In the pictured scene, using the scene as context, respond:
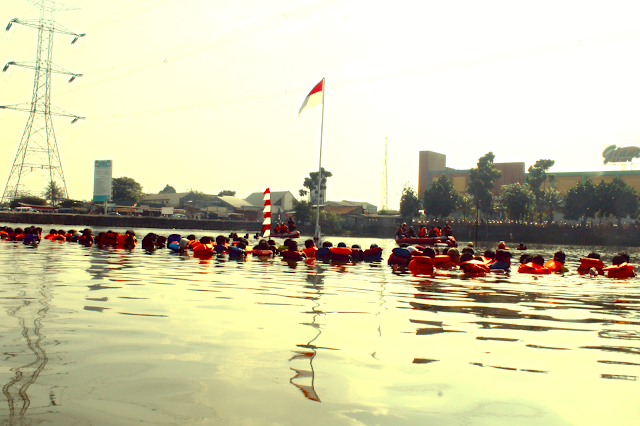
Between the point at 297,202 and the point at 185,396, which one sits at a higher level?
the point at 297,202

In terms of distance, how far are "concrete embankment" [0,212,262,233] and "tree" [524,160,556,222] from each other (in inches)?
2174

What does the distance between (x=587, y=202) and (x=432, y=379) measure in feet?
296

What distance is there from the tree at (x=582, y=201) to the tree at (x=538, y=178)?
7919 mm

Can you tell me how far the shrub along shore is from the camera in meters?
77.8

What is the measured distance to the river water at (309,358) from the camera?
3814mm

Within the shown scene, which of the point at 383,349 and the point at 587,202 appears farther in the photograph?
the point at 587,202

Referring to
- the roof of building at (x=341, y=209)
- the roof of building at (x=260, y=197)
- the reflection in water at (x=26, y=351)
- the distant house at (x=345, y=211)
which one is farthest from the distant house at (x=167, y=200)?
the reflection in water at (x=26, y=351)

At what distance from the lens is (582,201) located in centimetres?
8444

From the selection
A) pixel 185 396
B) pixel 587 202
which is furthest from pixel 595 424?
pixel 587 202

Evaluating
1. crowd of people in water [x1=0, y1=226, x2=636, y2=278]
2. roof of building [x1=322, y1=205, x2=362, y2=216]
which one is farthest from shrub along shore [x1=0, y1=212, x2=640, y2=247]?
crowd of people in water [x1=0, y1=226, x2=636, y2=278]

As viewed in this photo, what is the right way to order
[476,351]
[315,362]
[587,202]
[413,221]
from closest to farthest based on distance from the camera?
[315,362], [476,351], [587,202], [413,221]

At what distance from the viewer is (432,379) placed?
4719 millimetres

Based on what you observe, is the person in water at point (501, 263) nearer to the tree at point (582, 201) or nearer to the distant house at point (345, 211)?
the tree at point (582, 201)

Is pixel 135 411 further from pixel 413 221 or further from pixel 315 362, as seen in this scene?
pixel 413 221
